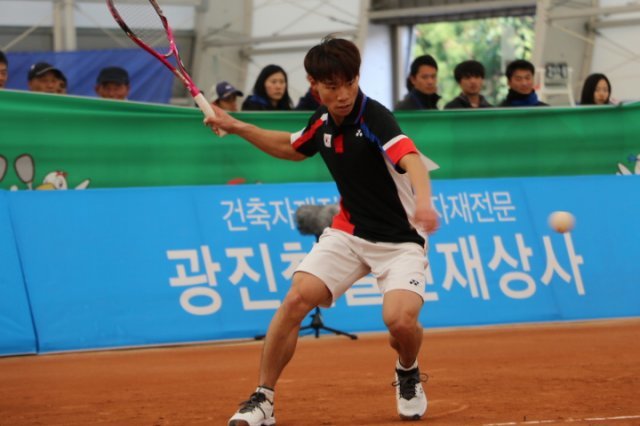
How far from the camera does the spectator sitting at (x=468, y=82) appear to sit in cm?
1270

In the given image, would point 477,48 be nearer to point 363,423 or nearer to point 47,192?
point 47,192

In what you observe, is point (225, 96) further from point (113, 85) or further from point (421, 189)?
point (421, 189)

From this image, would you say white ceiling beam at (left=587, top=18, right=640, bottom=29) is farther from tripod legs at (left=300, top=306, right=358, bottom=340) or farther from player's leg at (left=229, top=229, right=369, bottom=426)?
player's leg at (left=229, top=229, right=369, bottom=426)

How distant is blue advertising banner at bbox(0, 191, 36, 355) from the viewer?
10.2 meters

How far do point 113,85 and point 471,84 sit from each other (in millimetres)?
3893

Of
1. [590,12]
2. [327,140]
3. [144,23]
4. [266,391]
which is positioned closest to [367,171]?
[327,140]

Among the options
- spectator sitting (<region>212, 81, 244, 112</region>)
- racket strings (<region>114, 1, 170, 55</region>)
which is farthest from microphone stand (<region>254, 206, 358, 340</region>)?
racket strings (<region>114, 1, 170, 55</region>)

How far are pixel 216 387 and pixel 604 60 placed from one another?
15.9 meters

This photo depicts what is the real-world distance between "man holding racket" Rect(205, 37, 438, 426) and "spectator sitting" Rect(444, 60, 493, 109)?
6.37 m

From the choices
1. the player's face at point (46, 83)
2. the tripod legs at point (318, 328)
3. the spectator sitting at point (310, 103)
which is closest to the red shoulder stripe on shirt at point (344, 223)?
the tripod legs at point (318, 328)

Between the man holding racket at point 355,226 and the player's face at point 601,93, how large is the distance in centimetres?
708

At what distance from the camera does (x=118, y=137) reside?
1111 cm

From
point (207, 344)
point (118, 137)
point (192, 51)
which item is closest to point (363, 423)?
point (207, 344)

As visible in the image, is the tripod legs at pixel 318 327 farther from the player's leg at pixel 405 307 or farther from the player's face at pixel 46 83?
the player's leg at pixel 405 307
